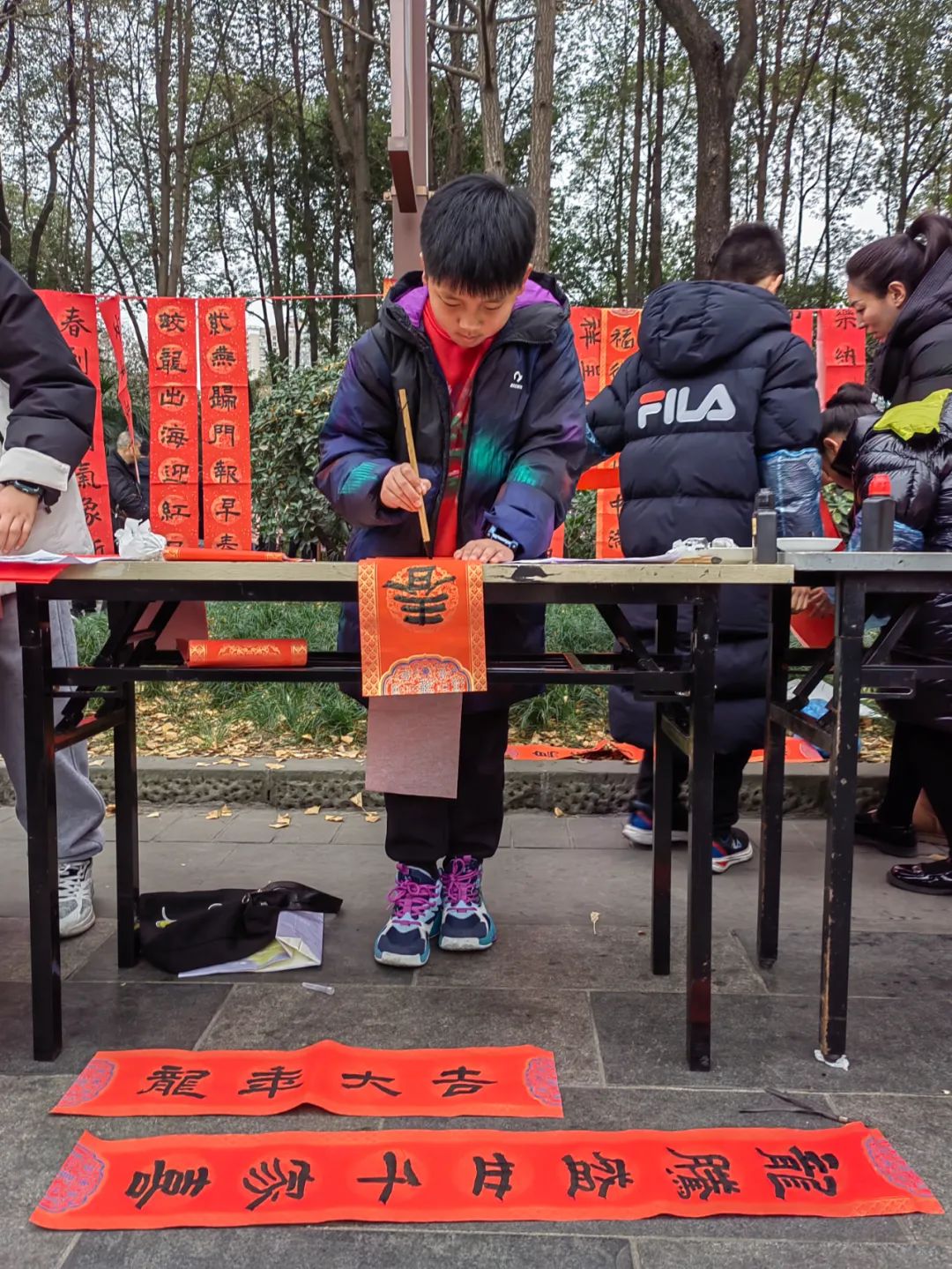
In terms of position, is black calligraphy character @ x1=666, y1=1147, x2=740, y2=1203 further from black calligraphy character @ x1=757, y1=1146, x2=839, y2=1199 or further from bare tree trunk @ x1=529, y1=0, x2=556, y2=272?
bare tree trunk @ x1=529, y1=0, x2=556, y2=272

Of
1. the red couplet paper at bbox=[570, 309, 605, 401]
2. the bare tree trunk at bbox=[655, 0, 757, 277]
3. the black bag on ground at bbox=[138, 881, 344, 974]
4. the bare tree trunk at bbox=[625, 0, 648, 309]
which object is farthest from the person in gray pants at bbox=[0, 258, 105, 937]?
the bare tree trunk at bbox=[625, 0, 648, 309]

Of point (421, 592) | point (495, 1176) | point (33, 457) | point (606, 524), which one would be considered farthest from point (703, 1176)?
point (606, 524)

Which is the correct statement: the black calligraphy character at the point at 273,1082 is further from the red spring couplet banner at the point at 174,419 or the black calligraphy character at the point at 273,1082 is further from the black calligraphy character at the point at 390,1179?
the red spring couplet banner at the point at 174,419

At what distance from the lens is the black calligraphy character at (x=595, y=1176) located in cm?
152

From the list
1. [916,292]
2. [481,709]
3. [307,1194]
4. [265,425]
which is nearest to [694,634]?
[481,709]

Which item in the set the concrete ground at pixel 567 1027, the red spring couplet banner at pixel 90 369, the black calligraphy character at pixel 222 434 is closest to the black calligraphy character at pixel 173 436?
the black calligraphy character at pixel 222 434

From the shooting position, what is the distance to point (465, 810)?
246 cm

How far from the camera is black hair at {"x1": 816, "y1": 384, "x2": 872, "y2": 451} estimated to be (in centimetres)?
348

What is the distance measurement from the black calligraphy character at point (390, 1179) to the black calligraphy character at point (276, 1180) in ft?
0.32

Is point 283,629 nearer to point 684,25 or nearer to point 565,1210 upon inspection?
point 565,1210

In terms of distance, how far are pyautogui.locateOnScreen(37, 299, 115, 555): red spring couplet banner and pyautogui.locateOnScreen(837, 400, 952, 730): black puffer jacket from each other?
19.4ft

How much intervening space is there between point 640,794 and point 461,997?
1.40 meters

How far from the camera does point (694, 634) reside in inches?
74.4

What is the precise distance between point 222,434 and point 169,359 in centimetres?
70
